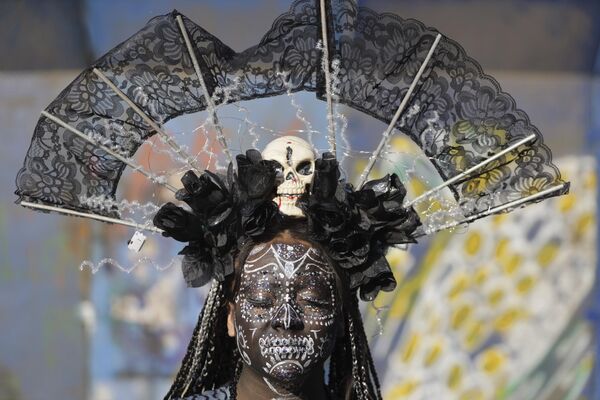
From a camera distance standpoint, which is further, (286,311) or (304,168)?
(304,168)

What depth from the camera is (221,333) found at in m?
3.47

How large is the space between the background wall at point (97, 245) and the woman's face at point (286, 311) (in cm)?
256

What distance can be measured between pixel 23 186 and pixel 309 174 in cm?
78

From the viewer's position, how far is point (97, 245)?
5871 millimetres

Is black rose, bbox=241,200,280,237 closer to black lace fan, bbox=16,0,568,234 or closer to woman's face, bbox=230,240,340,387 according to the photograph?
woman's face, bbox=230,240,340,387

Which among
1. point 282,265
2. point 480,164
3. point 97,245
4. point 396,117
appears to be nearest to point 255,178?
point 282,265

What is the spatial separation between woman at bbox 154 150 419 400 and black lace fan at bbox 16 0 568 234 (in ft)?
0.75

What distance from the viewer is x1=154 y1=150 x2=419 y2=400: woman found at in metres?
3.20

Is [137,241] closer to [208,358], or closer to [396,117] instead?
[208,358]

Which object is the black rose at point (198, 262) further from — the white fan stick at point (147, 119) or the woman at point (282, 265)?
the white fan stick at point (147, 119)

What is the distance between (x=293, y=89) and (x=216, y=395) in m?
→ 0.84

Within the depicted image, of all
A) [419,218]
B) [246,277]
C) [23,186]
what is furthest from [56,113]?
[419,218]

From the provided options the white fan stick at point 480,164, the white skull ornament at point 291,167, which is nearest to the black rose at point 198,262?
the white skull ornament at point 291,167

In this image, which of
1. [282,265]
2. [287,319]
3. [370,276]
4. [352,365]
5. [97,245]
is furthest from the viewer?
[97,245]
